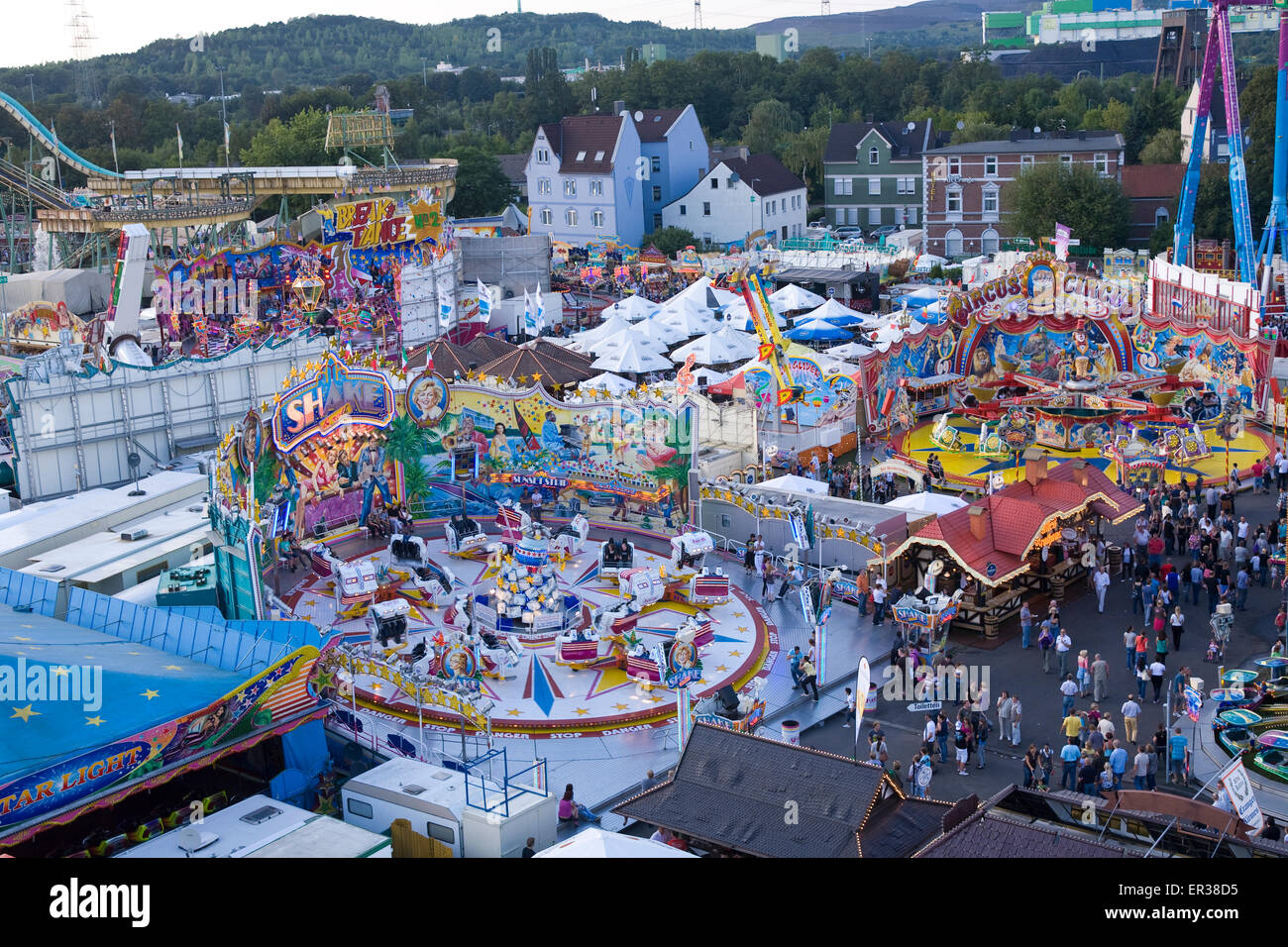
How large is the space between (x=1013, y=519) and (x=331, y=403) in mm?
12388

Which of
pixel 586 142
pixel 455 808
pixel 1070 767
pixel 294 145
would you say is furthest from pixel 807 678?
pixel 294 145

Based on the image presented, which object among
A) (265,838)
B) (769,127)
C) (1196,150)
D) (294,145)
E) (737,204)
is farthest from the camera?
(769,127)

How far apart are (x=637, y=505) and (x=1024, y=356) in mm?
13341

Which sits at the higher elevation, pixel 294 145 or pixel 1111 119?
pixel 294 145

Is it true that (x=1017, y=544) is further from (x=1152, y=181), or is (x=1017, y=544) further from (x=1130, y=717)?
(x=1152, y=181)

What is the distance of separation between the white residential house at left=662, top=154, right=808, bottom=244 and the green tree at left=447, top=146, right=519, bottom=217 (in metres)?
10.1

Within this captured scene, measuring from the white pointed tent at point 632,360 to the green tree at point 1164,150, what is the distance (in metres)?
40.2

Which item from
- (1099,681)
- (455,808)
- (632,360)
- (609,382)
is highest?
(632,360)

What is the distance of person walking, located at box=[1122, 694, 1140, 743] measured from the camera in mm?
20016

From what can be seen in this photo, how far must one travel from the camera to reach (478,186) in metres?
75.3
